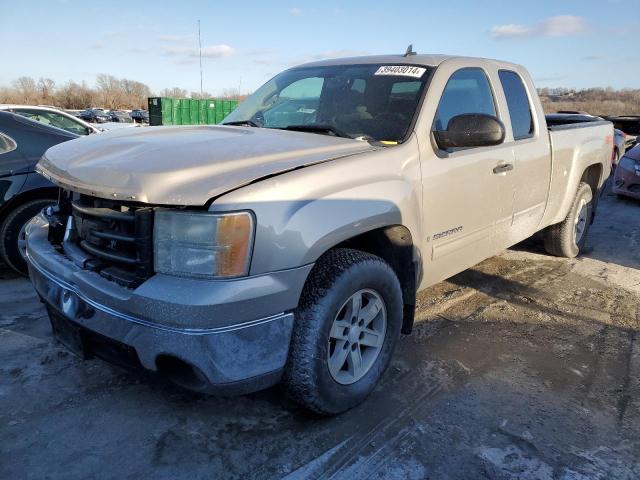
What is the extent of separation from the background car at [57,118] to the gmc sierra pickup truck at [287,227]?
17.5 ft

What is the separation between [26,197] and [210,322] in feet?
11.5

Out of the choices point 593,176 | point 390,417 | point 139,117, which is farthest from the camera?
point 139,117

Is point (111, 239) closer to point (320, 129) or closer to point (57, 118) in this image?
point (320, 129)

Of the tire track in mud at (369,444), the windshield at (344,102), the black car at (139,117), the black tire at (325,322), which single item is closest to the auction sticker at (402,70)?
the windshield at (344,102)

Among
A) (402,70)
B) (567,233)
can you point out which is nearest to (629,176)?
(567,233)

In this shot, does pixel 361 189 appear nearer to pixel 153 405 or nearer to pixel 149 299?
pixel 149 299

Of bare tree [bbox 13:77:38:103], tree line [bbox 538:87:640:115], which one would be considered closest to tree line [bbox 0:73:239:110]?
bare tree [bbox 13:77:38:103]

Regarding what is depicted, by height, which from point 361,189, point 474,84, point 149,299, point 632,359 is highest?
point 474,84

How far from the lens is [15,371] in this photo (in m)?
3.11

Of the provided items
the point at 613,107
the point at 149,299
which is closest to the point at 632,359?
the point at 149,299

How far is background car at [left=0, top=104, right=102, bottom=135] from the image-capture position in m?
7.92

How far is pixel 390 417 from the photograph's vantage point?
2760mm

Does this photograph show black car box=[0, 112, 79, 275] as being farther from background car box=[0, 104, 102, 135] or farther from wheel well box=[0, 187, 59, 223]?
background car box=[0, 104, 102, 135]

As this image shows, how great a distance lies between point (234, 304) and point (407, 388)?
4.57 ft
